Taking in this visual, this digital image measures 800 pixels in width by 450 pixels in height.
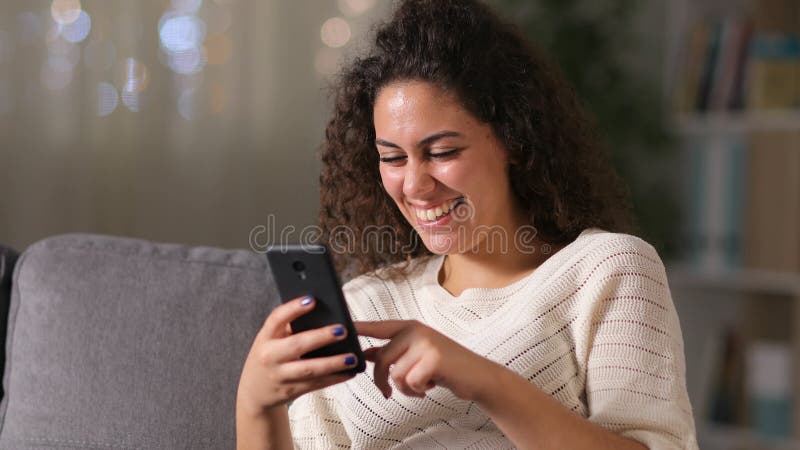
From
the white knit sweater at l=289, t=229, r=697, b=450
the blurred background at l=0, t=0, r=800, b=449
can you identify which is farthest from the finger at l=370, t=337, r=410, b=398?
the blurred background at l=0, t=0, r=800, b=449

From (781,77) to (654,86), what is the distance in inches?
22.7

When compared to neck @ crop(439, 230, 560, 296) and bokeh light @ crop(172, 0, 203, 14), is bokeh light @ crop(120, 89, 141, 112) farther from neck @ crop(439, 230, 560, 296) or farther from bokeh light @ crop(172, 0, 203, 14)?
neck @ crop(439, 230, 560, 296)

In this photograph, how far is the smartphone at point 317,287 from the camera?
3.39 ft

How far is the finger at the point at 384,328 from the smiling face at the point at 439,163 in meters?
0.26

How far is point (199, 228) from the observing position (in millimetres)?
2760

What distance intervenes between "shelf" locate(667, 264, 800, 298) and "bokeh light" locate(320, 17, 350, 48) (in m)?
1.21

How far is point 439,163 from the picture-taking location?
132 centimetres

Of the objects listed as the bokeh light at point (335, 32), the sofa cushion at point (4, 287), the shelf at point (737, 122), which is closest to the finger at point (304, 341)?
the sofa cushion at point (4, 287)

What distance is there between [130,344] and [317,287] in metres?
0.53

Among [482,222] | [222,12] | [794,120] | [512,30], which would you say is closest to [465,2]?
[512,30]

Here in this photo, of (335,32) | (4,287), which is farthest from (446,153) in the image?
(335,32)

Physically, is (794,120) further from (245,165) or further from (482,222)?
(482,222)

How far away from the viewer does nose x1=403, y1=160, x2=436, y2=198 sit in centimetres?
132

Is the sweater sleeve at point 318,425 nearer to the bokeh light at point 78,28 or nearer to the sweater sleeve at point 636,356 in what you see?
the sweater sleeve at point 636,356
